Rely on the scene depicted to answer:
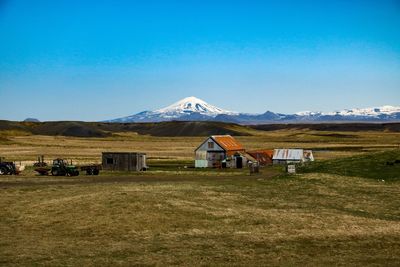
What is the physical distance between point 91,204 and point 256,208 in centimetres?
1330

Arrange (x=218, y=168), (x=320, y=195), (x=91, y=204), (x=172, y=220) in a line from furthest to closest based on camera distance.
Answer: (x=218, y=168)
(x=320, y=195)
(x=91, y=204)
(x=172, y=220)

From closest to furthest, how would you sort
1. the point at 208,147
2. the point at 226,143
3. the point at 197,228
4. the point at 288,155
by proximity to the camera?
the point at 197,228 → the point at 208,147 → the point at 226,143 → the point at 288,155

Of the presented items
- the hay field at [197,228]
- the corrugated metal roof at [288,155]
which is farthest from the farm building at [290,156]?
the hay field at [197,228]

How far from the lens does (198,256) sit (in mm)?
26047

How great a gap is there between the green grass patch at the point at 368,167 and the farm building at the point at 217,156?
22663 mm

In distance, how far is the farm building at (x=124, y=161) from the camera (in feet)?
291

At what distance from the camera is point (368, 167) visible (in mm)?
70312

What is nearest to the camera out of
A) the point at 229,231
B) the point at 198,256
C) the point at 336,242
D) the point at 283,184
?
the point at 198,256

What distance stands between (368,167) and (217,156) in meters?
38.2

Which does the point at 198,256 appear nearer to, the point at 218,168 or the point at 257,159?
the point at 218,168

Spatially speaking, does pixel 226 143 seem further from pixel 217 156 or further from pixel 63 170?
pixel 63 170

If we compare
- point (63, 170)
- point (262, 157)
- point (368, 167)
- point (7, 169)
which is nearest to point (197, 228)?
point (368, 167)

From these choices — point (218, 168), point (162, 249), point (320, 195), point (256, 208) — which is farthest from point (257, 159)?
point (162, 249)

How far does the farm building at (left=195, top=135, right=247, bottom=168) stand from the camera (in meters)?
101
